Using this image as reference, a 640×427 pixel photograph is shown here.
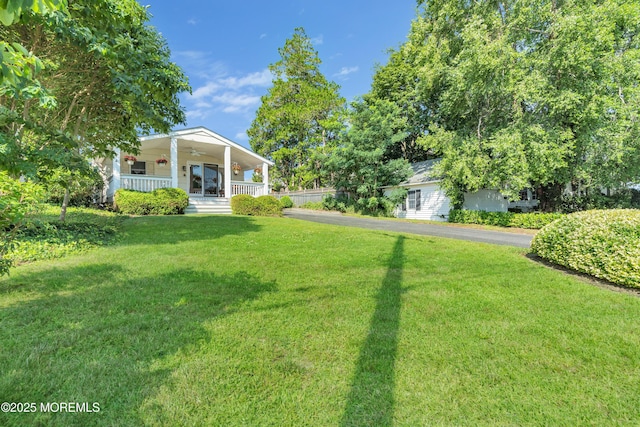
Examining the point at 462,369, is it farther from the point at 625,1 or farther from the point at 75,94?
the point at 625,1

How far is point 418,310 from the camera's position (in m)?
3.40

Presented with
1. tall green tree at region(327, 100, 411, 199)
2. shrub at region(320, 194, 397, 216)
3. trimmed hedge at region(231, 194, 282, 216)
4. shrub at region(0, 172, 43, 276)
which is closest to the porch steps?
trimmed hedge at region(231, 194, 282, 216)

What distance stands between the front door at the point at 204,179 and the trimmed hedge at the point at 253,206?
4.49 metres

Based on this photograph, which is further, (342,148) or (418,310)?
(342,148)

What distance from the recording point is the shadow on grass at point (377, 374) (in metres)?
1.79

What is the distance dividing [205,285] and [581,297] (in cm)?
519

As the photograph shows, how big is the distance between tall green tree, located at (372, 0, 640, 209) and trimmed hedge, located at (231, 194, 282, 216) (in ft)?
29.6

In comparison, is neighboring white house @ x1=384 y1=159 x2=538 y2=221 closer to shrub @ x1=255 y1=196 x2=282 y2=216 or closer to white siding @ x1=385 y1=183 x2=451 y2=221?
white siding @ x1=385 y1=183 x2=451 y2=221

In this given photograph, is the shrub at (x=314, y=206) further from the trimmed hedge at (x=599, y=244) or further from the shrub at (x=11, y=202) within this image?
the shrub at (x=11, y=202)

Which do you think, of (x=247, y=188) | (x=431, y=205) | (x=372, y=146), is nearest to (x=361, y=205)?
(x=372, y=146)

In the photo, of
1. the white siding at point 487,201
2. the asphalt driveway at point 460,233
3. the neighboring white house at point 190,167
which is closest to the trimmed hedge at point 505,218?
the white siding at point 487,201

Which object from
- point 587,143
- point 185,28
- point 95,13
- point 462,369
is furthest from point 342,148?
point 462,369

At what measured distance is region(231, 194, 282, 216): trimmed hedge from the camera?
46.6 ft

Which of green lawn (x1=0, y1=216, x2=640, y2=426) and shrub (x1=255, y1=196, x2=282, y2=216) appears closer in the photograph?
green lawn (x1=0, y1=216, x2=640, y2=426)
